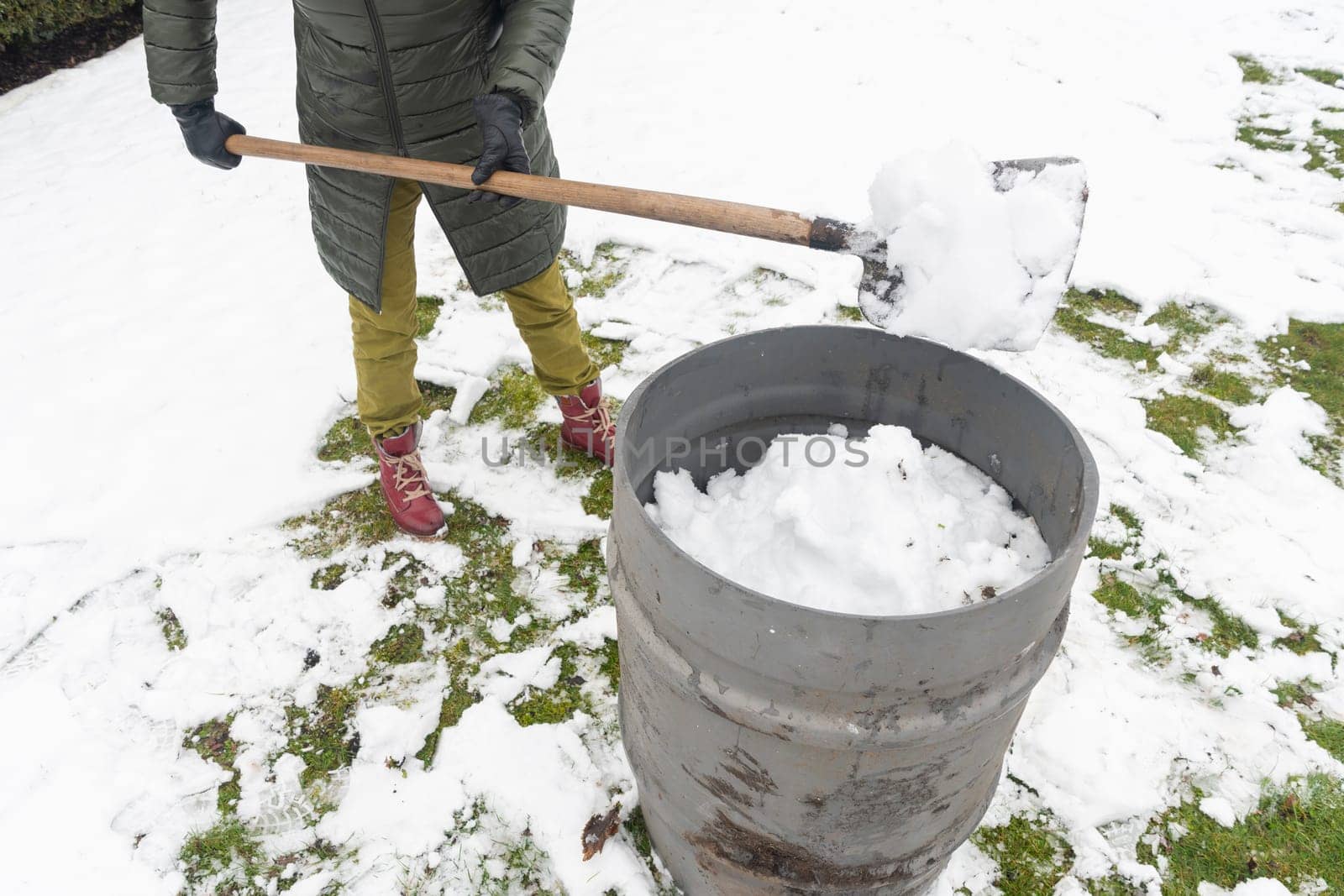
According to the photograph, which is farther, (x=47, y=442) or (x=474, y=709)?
(x=47, y=442)

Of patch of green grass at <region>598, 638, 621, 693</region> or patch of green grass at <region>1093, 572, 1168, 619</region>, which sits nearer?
patch of green grass at <region>598, 638, 621, 693</region>

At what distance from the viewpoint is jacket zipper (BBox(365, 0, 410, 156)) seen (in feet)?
6.29

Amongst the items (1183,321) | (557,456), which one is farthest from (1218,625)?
(557,456)

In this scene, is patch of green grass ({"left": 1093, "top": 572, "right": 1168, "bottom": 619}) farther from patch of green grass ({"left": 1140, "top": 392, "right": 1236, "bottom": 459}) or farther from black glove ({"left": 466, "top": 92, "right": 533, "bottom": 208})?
black glove ({"left": 466, "top": 92, "right": 533, "bottom": 208})

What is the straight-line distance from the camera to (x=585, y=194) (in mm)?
1828

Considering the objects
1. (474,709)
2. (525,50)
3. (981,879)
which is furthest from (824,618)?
(525,50)

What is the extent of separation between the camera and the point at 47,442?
3223 millimetres

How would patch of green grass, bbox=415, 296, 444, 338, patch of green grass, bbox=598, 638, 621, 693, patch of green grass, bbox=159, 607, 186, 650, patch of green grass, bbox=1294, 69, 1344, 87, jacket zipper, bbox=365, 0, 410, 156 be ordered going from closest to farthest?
jacket zipper, bbox=365, 0, 410, 156 < patch of green grass, bbox=598, 638, 621, 693 < patch of green grass, bbox=159, 607, 186, 650 < patch of green grass, bbox=415, 296, 444, 338 < patch of green grass, bbox=1294, 69, 1344, 87

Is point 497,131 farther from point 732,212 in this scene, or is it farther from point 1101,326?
point 1101,326

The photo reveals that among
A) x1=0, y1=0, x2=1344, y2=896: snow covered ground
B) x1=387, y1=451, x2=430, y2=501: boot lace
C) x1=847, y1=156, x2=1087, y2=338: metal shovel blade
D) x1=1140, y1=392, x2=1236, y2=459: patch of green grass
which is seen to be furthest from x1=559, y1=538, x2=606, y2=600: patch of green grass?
x1=1140, y1=392, x2=1236, y2=459: patch of green grass

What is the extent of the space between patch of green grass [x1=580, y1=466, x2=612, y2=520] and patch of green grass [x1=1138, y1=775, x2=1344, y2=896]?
6.05 ft

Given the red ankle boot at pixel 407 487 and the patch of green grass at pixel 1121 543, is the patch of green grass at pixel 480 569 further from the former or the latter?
the patch of green grass at pixel 1121 543

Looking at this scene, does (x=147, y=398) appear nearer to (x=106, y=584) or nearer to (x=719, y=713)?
(x=106, y=584)

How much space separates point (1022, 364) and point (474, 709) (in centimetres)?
261
